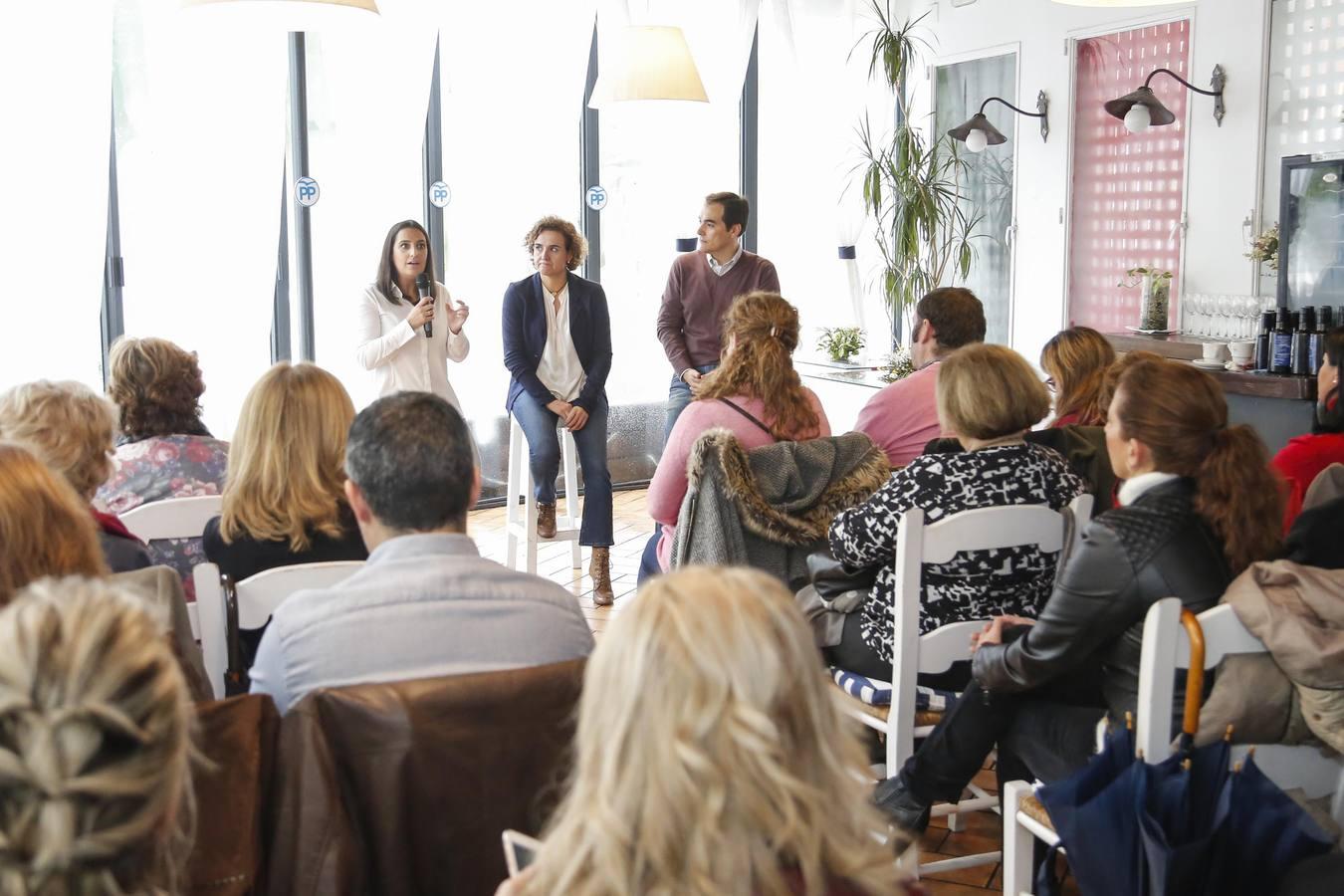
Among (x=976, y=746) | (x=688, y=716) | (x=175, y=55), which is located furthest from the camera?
(x=175, y=55)

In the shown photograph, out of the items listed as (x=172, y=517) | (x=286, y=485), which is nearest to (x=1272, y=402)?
(x=286, y=485)

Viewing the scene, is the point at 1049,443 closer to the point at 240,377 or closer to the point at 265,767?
the point at 265,767

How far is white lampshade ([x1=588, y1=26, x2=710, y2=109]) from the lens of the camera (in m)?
5.08

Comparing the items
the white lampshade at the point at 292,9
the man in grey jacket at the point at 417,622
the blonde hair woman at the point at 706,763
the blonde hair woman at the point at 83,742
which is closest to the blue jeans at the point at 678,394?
the white lampshade at the point at 292,9

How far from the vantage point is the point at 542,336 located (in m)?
5.70

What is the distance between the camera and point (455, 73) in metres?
7.04

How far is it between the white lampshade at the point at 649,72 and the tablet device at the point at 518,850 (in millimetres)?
3973

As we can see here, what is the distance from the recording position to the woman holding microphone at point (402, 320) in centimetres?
536

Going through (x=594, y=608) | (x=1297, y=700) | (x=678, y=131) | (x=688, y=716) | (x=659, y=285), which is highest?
(x=678, y=131)

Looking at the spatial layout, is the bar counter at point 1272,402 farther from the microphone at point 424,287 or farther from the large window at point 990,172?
the microphone at point 424,287

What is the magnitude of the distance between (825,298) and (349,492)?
20.7 feet

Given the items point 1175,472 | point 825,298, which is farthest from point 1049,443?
point 825,298

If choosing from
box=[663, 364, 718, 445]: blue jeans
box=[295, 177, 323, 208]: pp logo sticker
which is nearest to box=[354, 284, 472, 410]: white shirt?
box=[663, 364, 718, 445]: blue jeans

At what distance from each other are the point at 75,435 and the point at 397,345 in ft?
8.91
